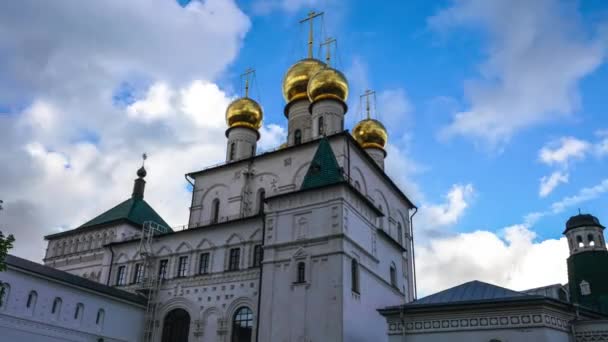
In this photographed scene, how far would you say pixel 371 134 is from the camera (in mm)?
28906

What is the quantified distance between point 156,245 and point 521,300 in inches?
606

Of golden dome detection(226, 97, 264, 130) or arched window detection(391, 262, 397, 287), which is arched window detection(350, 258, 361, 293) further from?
golden dome detection(226, 97, 264, 130)

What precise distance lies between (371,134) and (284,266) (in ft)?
40.9

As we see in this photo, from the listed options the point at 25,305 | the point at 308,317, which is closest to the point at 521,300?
the point at 308,317

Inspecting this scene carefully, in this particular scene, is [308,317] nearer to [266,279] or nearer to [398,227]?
[266,279]

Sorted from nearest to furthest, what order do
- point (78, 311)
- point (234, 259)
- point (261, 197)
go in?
1. point (78, 311)
2. point (234, 259)
3. point (261, 197)

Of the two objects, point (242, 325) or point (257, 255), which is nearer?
point (242, 325)

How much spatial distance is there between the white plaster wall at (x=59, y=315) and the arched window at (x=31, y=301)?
3 centimetres

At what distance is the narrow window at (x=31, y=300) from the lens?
18.1 metres

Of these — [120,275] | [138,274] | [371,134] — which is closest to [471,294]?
[138,274]

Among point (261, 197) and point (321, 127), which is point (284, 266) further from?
point (321, 127)

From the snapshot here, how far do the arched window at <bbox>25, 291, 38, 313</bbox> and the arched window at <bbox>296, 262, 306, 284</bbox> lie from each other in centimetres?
867

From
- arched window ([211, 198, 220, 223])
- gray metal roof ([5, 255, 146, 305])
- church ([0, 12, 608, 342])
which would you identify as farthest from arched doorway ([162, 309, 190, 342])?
arched window ([211, 198, 220, 223])

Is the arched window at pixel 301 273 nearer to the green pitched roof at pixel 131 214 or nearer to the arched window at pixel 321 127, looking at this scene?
the arched window at pixel 321 127
